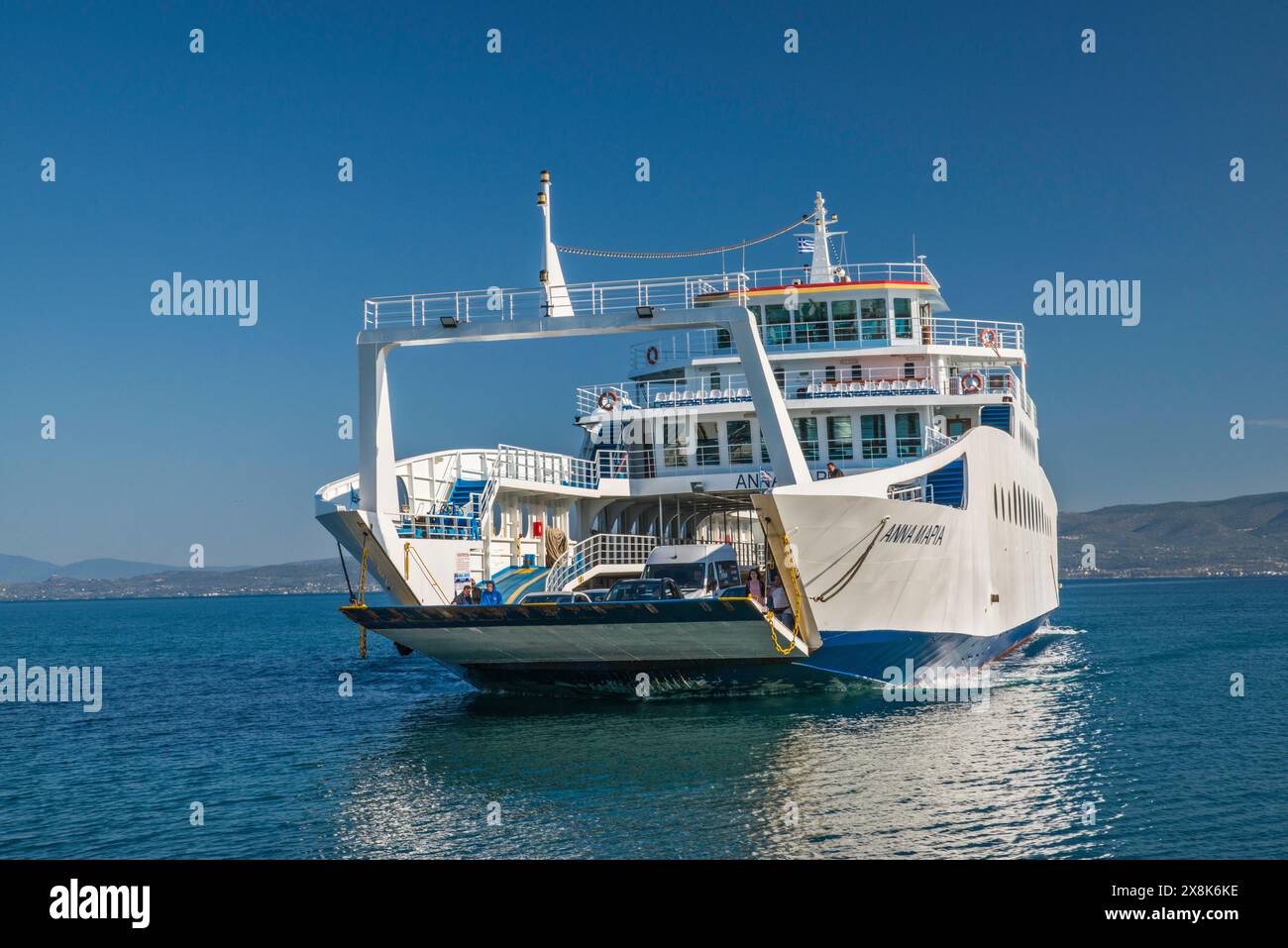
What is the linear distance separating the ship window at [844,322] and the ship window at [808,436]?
3.21 m

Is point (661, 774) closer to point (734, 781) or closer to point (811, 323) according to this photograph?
point (734, 781)

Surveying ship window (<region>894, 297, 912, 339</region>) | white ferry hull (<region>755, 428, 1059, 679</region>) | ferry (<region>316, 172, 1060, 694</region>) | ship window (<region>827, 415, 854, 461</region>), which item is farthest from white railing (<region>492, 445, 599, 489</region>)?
ship window (<region>894, 297, 912, 339</region>)

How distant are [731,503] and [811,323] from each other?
548 centimetres

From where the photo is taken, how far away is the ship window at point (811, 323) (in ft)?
105

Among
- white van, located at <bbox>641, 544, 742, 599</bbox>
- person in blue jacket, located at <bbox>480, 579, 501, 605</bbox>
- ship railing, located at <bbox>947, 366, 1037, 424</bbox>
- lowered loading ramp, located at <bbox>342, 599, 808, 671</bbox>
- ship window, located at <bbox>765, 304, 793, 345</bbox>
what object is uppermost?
ship window, located at <bbox>765, 304, 793, 345</bbox>

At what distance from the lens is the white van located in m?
25.2

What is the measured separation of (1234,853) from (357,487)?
17013 mm

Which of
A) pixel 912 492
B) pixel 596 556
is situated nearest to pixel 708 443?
pixel 596 556

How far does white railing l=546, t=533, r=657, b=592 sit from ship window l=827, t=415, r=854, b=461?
507 cm

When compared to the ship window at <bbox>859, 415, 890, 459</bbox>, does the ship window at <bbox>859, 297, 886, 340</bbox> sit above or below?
above

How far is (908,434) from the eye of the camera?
29.8 meters

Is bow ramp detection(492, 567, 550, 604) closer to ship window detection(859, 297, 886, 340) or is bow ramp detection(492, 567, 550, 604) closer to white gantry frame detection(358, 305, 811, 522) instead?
white gantry frame detection(358, 305, 811, 522)

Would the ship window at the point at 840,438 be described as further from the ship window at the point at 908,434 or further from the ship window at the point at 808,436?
the ship window at the point at 908,434
